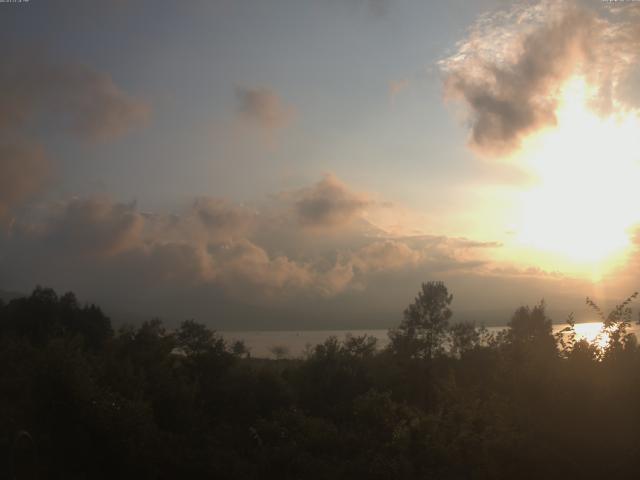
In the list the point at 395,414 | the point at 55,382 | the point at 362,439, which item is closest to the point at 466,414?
the point at 395,414

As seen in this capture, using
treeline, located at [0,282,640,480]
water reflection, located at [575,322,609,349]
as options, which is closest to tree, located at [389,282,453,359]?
treeline, located at [0,282,640,480]

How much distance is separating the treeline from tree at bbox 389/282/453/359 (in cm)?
885

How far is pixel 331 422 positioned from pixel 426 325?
26362mm

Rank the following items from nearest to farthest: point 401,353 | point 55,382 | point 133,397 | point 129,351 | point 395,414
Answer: point 395,414 → point 55,382 → point 133,397 → point 129,351 → point 401,353

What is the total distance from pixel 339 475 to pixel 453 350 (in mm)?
38490

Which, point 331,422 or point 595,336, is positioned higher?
point 595,336

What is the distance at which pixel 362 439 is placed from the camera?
2011 cm

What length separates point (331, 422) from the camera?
24203mm

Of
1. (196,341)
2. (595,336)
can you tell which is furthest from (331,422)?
(196,341)

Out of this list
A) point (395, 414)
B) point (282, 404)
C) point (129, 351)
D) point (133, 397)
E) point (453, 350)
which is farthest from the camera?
point (453, 350)

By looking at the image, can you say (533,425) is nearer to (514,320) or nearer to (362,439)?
(362,439)

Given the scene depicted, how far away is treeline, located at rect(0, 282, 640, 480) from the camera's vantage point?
1028 centimetres

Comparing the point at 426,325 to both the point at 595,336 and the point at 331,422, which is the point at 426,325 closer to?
the point at 331,422

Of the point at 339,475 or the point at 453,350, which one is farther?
the point at 453,350
